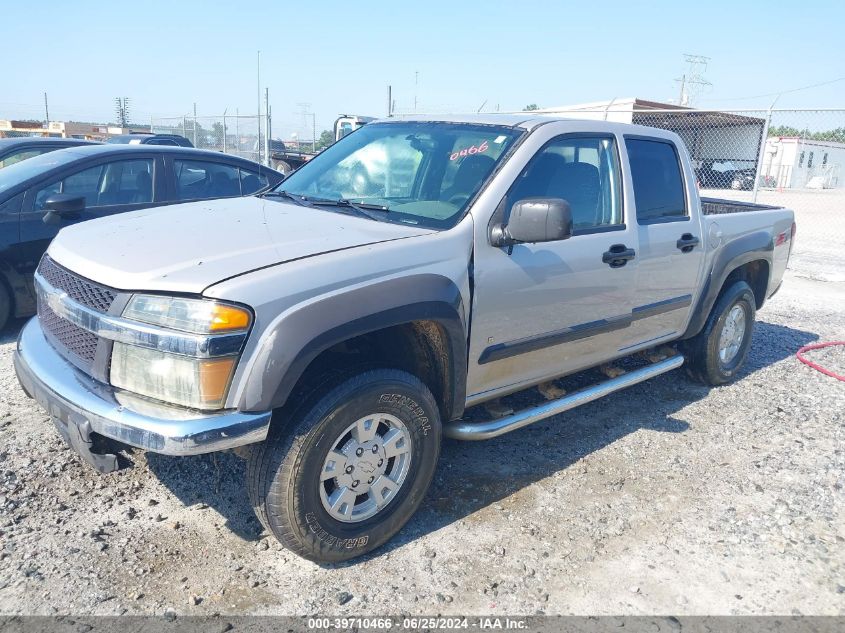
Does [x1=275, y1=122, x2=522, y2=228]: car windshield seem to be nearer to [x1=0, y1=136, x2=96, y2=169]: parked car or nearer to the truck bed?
the truck bed

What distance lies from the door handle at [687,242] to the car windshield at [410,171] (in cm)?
154

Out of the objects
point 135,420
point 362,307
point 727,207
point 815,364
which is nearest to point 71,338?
point 135,420

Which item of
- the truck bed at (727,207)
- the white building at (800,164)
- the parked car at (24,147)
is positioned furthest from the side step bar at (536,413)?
the white building at (800,164)

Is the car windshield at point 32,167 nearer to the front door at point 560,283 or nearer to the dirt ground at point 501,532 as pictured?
the dirt ground at point 501,532

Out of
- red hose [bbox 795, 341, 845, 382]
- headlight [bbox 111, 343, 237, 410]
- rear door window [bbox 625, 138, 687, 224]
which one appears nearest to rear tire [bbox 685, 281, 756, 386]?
red hose [bbox 795, 341, 845, 382]

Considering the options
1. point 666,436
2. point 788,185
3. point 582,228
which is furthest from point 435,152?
point 788,185

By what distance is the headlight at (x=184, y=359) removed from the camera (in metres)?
2.38

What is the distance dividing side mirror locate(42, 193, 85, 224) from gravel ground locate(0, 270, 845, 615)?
1473mm

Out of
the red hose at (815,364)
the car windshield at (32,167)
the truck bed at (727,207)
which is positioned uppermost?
the car windshield at (32,167)

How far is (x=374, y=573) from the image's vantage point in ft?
9.47

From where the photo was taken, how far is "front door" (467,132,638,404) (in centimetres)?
327

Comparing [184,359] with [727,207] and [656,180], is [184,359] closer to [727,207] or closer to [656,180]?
[656,180]

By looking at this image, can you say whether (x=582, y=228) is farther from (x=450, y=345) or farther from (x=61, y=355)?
(x=61, y=355)

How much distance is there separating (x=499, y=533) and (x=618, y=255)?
172 cm
